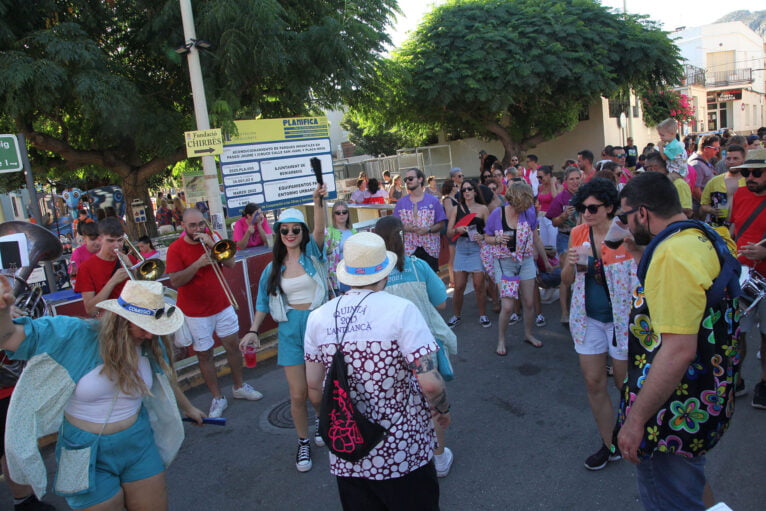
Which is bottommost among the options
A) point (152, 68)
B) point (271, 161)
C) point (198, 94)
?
point (271, 161)

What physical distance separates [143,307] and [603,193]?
9.67 ft

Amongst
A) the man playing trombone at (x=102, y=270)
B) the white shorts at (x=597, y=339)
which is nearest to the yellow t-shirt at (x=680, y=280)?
the white shorts at (x=597, y=339)

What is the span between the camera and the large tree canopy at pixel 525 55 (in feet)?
67.5

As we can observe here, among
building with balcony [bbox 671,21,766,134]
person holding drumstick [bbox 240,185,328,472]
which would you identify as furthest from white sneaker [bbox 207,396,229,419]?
building with balcony [bbox 671,21,766,134]

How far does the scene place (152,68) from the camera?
12203mm

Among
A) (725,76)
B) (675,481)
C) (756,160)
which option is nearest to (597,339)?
(675,481)

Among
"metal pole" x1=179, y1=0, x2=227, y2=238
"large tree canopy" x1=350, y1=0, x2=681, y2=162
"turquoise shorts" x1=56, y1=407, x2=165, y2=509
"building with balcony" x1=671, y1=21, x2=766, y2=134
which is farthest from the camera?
"building with balcony" x1=671, y1=21, x2=766, y2=134

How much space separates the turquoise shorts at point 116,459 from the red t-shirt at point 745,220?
4638mm

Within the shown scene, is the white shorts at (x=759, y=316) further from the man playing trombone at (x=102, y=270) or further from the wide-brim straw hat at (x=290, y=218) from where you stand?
the man playing trombone at (x=102, y=270)

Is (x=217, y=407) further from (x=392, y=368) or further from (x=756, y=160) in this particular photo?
(x=756, y=160)

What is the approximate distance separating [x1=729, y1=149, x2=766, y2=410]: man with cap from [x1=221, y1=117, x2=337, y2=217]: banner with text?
665cm

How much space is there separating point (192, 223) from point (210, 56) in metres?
7.14

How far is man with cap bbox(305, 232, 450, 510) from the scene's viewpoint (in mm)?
2340

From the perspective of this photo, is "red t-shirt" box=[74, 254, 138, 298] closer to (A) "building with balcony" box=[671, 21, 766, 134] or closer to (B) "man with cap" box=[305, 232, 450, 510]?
(B) "man with cap" box=[305, 232, 450, 510]
